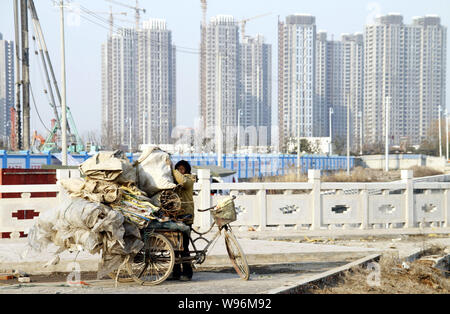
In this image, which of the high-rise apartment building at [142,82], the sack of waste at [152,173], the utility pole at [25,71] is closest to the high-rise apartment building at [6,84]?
the high-rise apartment building at [142,82]

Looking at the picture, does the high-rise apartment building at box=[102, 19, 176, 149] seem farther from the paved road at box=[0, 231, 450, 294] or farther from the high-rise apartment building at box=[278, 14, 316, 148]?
the paved road at box=[0, 231, 450, 294]

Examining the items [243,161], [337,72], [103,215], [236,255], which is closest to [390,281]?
[236,255]

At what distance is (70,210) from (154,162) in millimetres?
1369

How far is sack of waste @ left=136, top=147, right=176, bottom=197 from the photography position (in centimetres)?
846

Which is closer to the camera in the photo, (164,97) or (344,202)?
(344,202)

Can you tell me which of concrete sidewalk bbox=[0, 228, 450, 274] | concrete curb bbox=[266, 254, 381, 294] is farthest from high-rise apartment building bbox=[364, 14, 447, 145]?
concrete curb bbox=[266, 254, 381, 294]

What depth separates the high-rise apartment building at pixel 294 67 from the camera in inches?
3477

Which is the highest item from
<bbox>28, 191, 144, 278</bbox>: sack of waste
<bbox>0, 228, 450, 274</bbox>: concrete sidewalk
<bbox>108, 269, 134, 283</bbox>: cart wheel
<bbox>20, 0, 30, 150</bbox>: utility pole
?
<bbox>20, 0, 30, 150</bbox>: utility pole

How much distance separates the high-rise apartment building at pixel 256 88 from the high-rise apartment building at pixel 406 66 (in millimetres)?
15339

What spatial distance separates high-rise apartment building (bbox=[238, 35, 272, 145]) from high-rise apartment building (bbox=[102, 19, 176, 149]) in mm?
10112

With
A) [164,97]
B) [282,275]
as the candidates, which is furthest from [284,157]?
[282,275]

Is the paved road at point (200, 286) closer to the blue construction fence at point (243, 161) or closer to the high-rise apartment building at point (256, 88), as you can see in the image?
the blue construction fence at point (243, 161)
